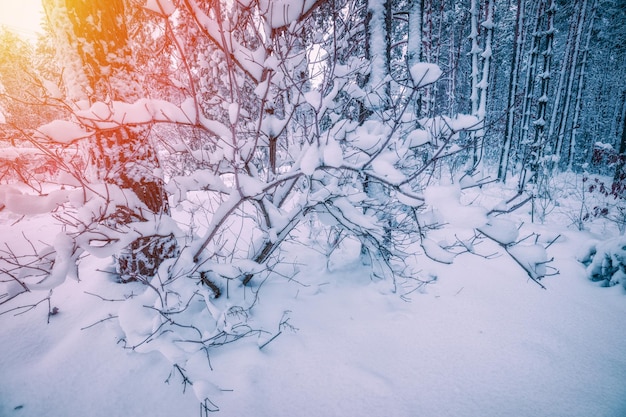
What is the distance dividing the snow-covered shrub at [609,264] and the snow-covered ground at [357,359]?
0.11 m

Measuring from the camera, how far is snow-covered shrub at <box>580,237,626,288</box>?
9.76ft

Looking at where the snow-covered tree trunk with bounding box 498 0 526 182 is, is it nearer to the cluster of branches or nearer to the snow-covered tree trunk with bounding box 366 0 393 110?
the snow-covered tree trunk with bounding box 366 0 393 110

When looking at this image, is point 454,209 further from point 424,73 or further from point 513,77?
point 513,77

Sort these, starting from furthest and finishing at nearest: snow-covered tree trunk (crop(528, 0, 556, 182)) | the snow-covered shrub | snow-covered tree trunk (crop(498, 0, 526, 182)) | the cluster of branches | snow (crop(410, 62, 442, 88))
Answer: snow-covered tree trunk (crop(498, 0, 526, 182)), snow-covered tree trunk (crop(528, 0, 556, 182)), the snow-covered shrub, the cluster of branches, snow (crop(410, 62, 442, 88))

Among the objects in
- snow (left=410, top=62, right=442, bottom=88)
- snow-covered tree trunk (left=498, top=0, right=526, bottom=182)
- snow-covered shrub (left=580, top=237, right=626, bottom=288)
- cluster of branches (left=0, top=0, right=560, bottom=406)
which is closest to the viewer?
snow (left=410, top=62, right=442, bottom=88)

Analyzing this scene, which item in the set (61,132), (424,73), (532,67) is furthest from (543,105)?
(61,132)

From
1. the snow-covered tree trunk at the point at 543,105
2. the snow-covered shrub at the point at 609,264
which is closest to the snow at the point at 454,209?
the snow-covered shrub at the point at 609,264

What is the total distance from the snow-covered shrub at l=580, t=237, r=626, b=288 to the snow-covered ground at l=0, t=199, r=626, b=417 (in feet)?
0.36

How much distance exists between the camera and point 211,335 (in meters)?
2.09

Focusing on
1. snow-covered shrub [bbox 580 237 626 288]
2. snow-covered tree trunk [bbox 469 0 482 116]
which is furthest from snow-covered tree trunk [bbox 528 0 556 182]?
snow-covered shrub [bbox 580 237 626 288]

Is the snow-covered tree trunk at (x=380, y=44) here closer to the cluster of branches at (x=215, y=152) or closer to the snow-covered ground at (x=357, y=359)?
the cluster of branches at (x=215, y=152)

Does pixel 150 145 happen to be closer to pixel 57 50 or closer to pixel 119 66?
pixel 119 66

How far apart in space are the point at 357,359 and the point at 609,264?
3.29 m

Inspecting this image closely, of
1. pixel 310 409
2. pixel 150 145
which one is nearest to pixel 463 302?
pixel 310 409
